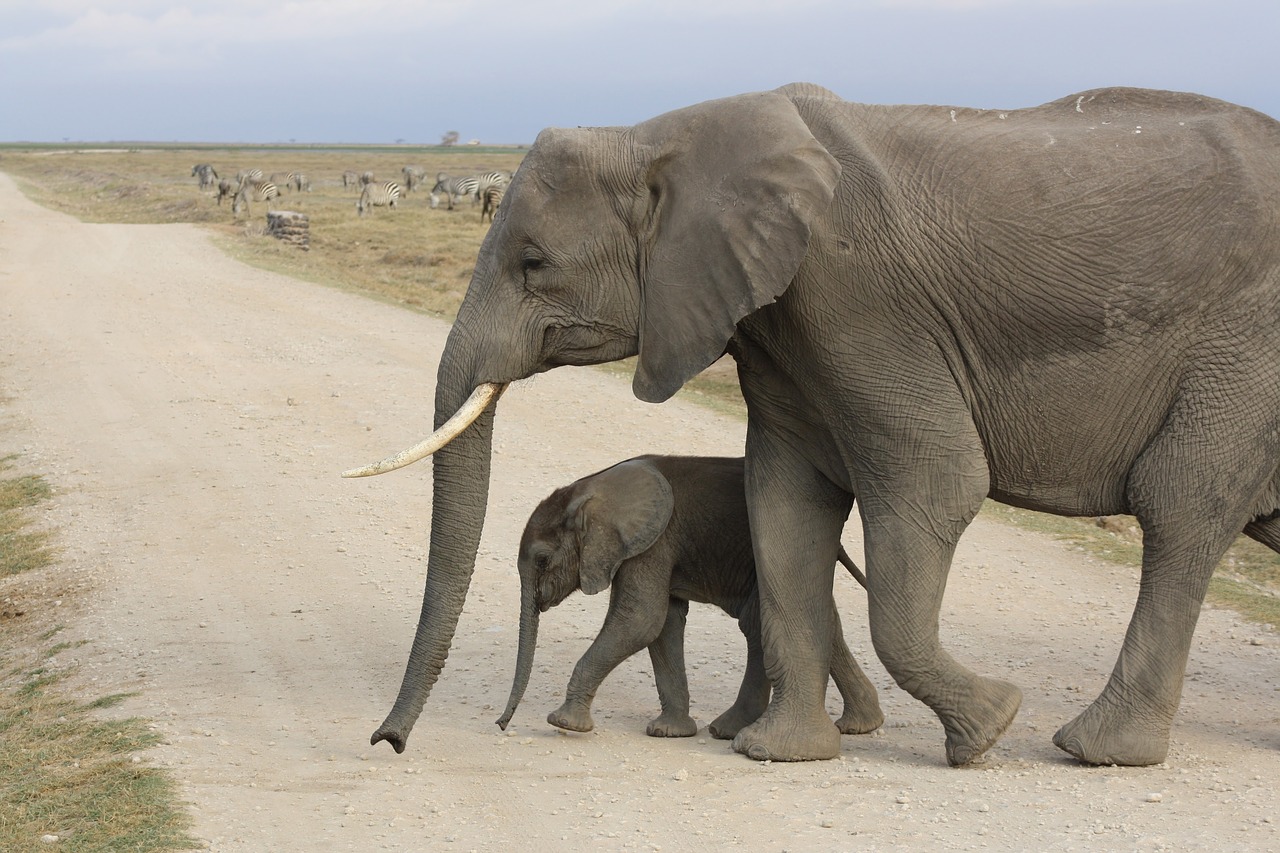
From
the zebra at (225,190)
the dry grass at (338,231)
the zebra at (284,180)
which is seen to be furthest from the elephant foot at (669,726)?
the zebra at (284,180)

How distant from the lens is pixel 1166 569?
5801 mm

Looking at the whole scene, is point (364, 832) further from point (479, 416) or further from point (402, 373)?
point (402, 373)

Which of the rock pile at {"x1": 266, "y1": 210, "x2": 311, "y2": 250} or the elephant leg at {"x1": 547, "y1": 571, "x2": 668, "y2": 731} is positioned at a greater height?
the elephant leg at {"x1": 547, "y1": 571, "x2": 668, "y2": 731}

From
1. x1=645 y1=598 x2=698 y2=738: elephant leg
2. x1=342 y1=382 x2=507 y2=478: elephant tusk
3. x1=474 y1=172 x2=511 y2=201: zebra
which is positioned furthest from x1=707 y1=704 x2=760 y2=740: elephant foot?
x1=474 y1=172 x2=511 y2=201: zebra

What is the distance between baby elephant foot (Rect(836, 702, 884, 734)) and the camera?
259 inches

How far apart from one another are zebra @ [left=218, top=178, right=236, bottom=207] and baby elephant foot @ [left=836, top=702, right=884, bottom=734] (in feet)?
131

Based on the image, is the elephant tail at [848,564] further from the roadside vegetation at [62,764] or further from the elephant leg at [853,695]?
the roadside vegetation at [62,764]

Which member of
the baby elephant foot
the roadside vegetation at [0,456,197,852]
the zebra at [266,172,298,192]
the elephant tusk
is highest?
the elephant tusk

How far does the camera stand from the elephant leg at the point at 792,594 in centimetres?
609

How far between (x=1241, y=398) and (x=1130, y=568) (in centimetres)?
412

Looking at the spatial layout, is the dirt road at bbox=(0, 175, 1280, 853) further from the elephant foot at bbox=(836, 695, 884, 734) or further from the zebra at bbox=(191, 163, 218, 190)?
the zebra at bbox=(191, 163, 218, 190)

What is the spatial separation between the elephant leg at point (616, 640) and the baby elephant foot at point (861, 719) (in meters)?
0.87

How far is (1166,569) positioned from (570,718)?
2.41 metres

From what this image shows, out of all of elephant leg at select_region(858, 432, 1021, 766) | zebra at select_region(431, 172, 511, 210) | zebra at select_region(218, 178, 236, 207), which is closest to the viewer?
elephant leg at select_region(858, 432, 1021, 766)
